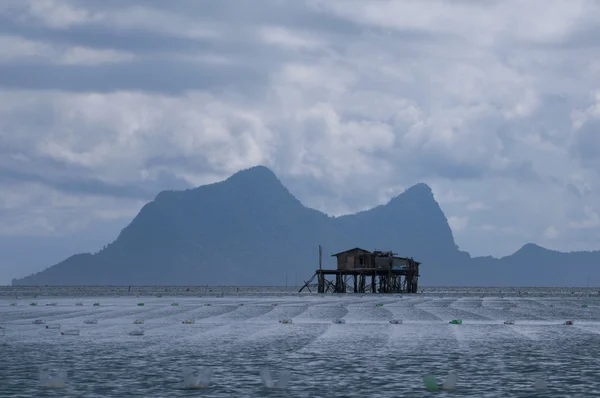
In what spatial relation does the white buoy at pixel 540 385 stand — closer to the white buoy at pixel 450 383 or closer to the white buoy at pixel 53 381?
the white buoy at pixel 450 383

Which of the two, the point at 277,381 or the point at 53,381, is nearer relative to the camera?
the point at 53,381

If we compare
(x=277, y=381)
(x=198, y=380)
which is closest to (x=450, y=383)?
(x=277, y=381)

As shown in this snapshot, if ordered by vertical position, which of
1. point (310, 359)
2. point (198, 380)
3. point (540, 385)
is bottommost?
point (540, 385)

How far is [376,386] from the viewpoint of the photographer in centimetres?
2570

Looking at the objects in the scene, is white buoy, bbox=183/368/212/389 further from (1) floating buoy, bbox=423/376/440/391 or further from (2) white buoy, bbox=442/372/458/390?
(2) white buoy, bbox=442/372/458/390

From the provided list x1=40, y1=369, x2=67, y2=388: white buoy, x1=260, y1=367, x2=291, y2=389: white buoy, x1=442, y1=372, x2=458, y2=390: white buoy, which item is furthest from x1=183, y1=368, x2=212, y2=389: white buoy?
x1=442, y1=372, x2=458, y2=390: white buoy

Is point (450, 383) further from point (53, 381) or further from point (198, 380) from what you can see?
point (53, 381)

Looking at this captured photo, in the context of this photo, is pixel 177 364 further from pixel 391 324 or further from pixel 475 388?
pixel 391 324

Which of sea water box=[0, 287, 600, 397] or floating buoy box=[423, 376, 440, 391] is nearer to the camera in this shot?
floating buoy box=[423, 376, 440, 391]


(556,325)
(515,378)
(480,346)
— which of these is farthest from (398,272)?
(515,378)

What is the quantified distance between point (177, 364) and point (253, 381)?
5.16 meters

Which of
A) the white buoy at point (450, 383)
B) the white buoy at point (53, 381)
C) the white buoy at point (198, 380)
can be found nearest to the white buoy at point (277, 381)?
the white buoy at point (198, 380)

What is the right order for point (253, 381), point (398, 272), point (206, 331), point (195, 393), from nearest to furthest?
point (195, 393), point (253, 381), point (206, 331), point (398, 272)

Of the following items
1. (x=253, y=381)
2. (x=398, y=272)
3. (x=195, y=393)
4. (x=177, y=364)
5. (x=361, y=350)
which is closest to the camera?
(x=195, y=393)
